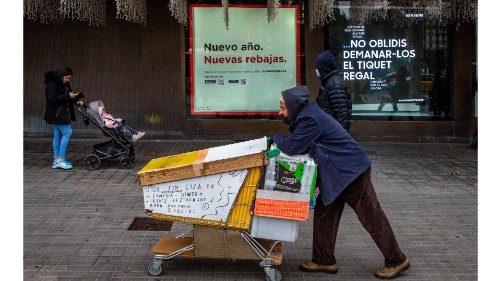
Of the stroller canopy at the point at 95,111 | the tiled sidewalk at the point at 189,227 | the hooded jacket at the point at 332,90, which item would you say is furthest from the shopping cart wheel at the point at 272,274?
the stroller canopy at the point at 95,111

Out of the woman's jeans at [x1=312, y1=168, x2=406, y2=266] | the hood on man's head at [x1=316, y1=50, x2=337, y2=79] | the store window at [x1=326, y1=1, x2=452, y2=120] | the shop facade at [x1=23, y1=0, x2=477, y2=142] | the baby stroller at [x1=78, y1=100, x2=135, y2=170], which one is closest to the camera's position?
the woman's jeans at [x1=312, y1=168, x2=406, y2=266]

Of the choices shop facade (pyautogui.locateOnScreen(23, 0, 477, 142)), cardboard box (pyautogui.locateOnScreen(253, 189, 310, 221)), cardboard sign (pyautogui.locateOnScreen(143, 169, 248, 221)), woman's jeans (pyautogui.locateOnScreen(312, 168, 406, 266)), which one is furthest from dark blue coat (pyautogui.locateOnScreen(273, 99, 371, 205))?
shop facade (pyautogui.locateOnScreen(23, 0, 477, 142))

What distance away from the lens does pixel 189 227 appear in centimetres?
736

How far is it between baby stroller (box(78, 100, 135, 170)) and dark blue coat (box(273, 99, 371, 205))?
5732 mm

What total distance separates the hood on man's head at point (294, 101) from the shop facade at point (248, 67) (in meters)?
8.73

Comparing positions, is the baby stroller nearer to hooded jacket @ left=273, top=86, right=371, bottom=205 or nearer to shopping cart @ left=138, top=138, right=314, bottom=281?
shopping cart @ left=138, top=138, right=314, bottom=281

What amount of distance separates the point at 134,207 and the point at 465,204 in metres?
4.37

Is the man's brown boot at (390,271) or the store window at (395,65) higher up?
the store window at (395,65)

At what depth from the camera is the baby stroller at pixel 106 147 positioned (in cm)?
1057

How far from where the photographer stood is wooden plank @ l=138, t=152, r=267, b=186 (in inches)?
206

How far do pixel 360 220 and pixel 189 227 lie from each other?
2.38 meters

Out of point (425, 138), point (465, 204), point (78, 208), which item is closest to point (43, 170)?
point (78, 208)

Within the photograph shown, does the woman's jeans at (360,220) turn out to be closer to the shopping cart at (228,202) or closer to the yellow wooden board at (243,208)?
the shopping cart at (228,202)

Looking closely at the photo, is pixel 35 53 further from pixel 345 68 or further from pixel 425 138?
pixel 425 138
